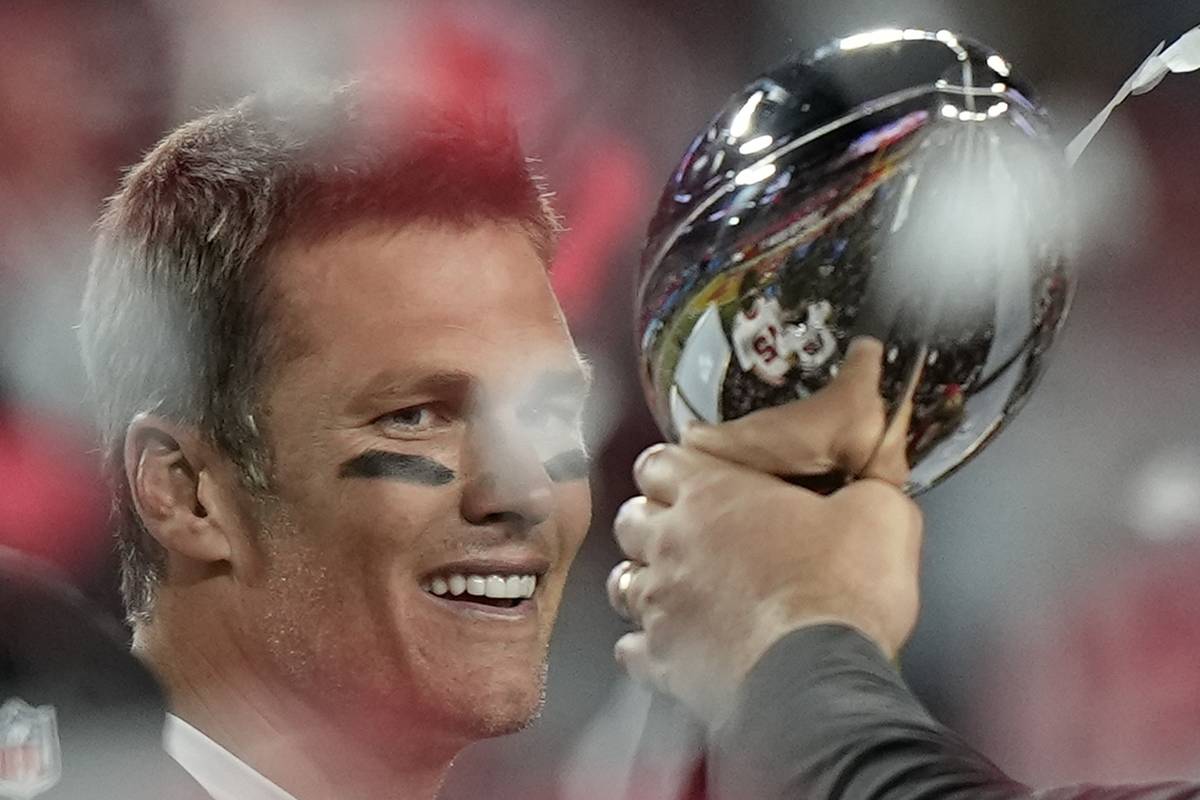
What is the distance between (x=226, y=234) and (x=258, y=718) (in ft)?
1.03

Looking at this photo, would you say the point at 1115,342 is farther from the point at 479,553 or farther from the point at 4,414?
the point at 4,414

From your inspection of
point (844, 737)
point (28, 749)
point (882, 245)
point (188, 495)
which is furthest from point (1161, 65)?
point (28, 749)

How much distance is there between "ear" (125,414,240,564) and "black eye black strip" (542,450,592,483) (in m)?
0.21

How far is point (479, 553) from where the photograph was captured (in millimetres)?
1013

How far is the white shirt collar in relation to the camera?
3.28ft

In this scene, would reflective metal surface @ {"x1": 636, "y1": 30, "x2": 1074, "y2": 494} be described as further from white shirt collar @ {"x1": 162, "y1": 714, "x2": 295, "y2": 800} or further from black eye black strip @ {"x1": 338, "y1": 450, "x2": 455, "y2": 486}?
white shirt collar @ {"x1": 162, "y1": 714, "x2": 295, "y2": 800}

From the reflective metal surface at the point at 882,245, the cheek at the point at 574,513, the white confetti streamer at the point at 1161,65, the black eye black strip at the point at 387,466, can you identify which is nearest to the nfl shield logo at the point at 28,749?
the black eye black strip at the point at 387,466

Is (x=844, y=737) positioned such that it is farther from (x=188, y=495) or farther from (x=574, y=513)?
(x=188, y=495)

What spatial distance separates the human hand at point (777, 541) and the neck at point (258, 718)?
213 millimetres

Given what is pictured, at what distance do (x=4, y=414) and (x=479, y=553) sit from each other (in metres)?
0.32

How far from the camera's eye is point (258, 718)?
3.31 feet

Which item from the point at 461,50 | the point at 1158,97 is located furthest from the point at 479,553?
the point at 1158,97

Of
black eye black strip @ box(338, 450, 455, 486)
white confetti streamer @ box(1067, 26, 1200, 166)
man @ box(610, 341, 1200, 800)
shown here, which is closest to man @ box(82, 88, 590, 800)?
black eye black strip @ box(338, 450, 455, 486)

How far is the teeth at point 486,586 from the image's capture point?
1011 millimetres
